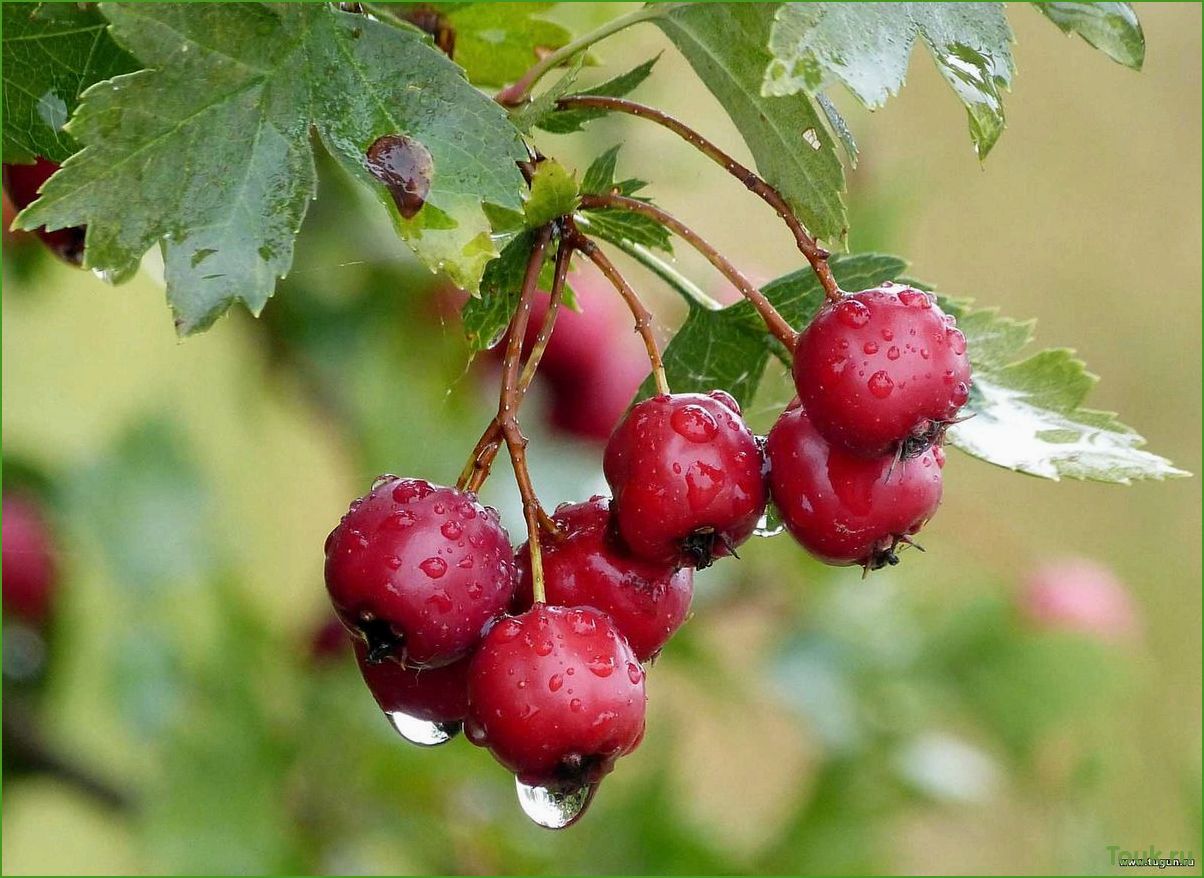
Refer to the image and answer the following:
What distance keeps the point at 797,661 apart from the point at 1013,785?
360mm

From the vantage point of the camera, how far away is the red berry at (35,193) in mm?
760

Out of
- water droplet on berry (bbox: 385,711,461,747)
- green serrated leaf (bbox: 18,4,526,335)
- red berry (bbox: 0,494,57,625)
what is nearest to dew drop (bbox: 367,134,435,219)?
green serrated leaf (bbox: 18,4,526,335)

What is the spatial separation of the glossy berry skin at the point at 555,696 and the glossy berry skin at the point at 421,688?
4cm

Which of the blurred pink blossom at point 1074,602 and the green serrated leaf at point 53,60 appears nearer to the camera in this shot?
the green serrated leaf at point 53,60

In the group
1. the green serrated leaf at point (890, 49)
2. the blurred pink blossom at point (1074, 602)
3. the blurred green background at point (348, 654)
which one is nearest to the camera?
the green serrated leaf at point (890, 49)

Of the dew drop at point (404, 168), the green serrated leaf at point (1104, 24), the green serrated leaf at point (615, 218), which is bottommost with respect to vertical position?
the green serrated leaf at point (615, 218)

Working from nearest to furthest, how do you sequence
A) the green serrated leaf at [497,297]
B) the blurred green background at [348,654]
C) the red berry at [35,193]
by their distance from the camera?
the green serrated leaf at [497,297]
the red berry at [35,193]
the blurred green background at [348,654]

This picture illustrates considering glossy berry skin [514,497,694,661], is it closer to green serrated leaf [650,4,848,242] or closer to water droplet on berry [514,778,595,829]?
water droplet on berry [514,778,595,829]

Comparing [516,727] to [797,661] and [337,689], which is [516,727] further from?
[797,661]

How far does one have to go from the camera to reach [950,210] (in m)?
3.48

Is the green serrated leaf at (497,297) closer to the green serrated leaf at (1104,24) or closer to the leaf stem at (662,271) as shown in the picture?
the leaf stem at (662,271)

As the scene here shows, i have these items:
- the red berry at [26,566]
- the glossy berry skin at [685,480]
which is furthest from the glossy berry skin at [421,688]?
the red berry at [26,566]

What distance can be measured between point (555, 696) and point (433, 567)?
0.08 metres

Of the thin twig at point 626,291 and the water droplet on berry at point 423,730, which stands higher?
the thin twig at point 626,291
